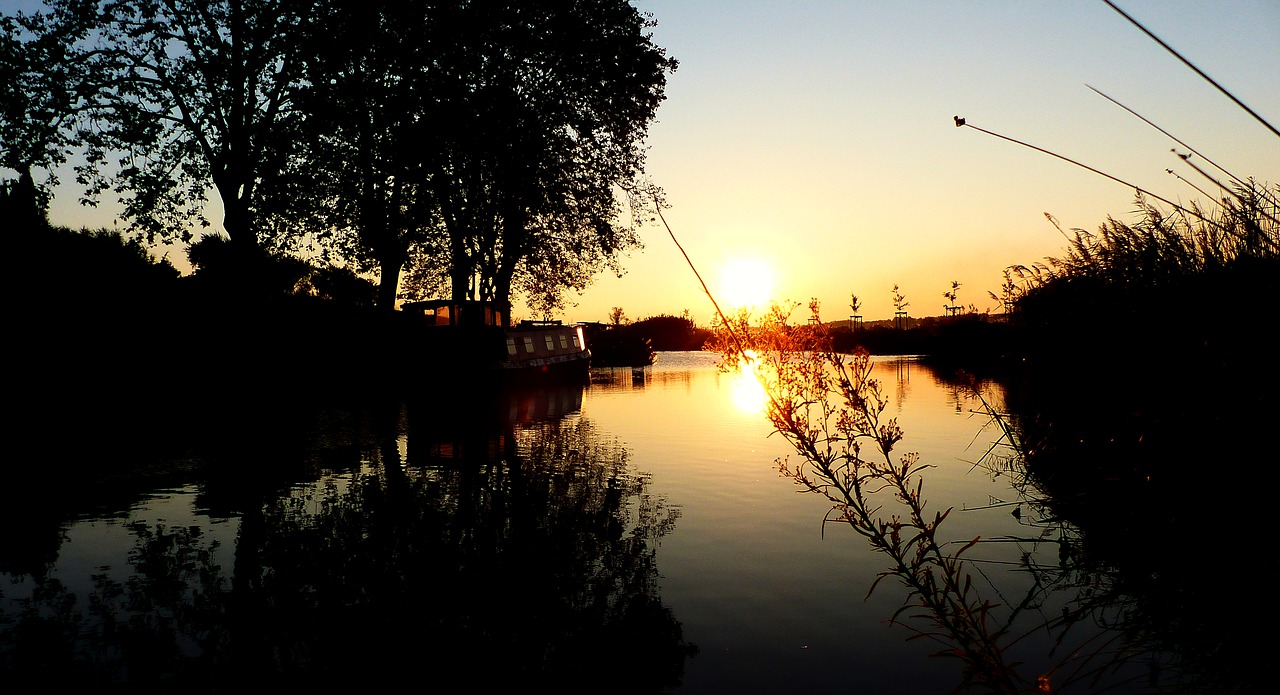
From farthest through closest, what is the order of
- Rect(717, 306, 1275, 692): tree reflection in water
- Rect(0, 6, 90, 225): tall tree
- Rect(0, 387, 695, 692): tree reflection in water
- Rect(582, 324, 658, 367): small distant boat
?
Rect(582, 324, 658, 367): small distant boat → Rect(0, 6, 90, 225): tall tree → Rect(0, 387, 695, 692): tree reflection in water → Rect(717, 306, 1275, 692): tree reflection in water

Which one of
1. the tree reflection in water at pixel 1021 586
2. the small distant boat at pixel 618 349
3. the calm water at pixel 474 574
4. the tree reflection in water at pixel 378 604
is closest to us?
the tree reflection in water at pixel 1021 586

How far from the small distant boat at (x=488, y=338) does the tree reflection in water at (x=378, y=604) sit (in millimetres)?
20663

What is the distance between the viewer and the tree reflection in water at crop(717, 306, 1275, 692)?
3.30 meters

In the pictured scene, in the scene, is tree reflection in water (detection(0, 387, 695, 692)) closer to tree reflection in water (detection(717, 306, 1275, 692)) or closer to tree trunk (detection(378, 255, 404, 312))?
tree reflection in water (detection(717, 306, 1275, 692))

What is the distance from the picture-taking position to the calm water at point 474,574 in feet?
16.5

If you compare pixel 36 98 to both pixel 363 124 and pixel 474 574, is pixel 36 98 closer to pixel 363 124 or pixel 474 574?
pixel 363 124

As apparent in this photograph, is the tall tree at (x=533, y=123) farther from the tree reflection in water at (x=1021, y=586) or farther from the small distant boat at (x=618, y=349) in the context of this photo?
the small distant boat at (x=618, y=349)

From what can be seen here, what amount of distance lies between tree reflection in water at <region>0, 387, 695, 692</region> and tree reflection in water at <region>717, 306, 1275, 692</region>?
182 centimetres

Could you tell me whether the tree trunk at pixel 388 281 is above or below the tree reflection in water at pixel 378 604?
above

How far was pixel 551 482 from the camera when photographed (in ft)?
37.4

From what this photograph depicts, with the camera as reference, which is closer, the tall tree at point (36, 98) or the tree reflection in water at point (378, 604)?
the tree reflection in water at point (378, 604)

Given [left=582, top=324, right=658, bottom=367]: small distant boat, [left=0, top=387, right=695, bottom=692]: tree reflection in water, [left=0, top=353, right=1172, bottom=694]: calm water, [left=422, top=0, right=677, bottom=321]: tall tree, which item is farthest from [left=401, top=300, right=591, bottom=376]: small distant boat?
[left=582, top=324, right=658, bottom=367]: small distant boat

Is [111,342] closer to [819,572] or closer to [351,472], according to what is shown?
[351,472]

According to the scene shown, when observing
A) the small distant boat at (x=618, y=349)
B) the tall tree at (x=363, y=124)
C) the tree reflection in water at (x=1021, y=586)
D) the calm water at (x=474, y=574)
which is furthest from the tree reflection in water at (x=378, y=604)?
the small distant boat at (x=618, y=349)
